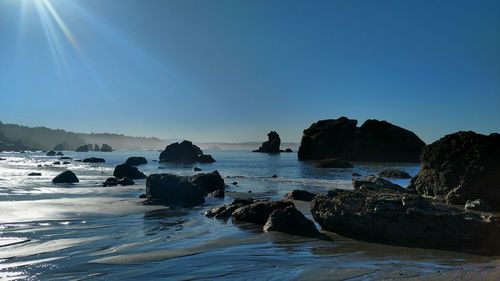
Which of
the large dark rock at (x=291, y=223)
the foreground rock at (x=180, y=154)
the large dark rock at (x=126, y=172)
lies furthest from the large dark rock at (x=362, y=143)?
the large dark rock at (x=291, y=223)

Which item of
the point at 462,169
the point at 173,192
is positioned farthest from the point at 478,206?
the point at 173,192

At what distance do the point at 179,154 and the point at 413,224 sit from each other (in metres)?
80.5

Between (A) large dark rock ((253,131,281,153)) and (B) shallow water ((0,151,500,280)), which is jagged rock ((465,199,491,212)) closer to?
(B) shallow water ((0,151,500,280))

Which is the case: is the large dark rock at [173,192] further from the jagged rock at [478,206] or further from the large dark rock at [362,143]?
the large dark rock at [362,143]

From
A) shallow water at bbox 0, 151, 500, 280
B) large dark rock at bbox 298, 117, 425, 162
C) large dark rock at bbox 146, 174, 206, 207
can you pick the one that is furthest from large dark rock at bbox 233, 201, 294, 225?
large dark rock at bbox 298, 117, 425, 162

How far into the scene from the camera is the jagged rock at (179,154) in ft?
284

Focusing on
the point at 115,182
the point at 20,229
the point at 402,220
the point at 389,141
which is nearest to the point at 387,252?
the point at 402,220

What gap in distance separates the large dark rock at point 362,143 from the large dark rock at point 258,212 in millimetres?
86903

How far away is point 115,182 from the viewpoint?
27016 mm

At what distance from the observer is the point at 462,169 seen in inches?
725

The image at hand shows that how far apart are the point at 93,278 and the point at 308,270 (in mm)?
3548

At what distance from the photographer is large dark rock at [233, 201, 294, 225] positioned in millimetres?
12211

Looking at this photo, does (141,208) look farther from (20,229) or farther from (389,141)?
(389,141)

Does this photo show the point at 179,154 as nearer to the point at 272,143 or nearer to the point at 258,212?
the point at 272,143
